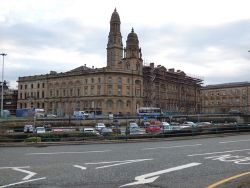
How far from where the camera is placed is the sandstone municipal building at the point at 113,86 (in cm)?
11381

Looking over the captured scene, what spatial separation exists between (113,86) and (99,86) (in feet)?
14.5

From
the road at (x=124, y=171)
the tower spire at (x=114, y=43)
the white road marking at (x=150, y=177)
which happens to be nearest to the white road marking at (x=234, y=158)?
the road at (x=124, y=171)

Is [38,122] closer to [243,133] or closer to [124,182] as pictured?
[243,133]

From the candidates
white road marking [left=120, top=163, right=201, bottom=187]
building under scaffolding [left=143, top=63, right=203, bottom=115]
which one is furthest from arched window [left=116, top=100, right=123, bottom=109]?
white road marking [left=120, top=163, right=201, bottom=187]

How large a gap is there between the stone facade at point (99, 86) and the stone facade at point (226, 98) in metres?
42.4

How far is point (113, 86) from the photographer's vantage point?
113562mm

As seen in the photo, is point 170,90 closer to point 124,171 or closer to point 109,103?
point 109,103

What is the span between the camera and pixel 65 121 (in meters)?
76.6

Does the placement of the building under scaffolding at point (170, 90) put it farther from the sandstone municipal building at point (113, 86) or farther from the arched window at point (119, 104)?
the arched window at point (119, 104)

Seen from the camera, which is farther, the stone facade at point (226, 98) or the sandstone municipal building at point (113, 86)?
the stone facade at point (226, 98)

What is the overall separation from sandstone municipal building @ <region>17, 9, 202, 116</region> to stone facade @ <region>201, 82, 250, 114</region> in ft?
60.1

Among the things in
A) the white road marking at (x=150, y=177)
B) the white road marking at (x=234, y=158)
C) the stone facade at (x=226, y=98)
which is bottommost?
the white road marking at (x=150, y=177)

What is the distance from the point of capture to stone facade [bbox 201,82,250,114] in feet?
462

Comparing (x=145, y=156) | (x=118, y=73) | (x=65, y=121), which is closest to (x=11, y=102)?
(x=118, y=73)
